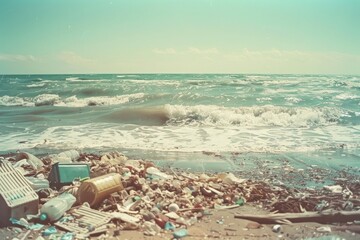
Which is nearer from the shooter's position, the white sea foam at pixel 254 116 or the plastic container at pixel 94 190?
the plastic container at pixel 94 190

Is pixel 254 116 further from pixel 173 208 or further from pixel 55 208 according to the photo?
pixel 55 208

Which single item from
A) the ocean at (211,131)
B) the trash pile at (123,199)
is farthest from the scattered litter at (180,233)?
the ocean at (211,131)

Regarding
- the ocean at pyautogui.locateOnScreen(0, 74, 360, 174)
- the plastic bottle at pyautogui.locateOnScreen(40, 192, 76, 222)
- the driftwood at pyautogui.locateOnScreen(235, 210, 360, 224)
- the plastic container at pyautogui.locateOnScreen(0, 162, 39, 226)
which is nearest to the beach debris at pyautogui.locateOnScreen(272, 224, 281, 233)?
the driftwood at pyautogui.locateOnScreen(235, 210, 360, 224)

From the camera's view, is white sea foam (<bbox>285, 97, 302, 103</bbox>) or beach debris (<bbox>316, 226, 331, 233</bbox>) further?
white sea foam (<bbox>285, 97, 302, 103</bbox>)

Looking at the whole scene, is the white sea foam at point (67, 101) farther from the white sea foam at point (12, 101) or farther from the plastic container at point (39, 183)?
the plastic container at point (39, 183)

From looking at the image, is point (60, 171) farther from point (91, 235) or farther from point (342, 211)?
point (342, 211)

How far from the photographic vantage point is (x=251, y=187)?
231 inches

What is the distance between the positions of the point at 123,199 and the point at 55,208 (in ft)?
3.12

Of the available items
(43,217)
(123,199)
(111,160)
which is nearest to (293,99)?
(111,160)

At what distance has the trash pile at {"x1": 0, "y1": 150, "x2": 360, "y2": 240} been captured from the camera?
3.85 m

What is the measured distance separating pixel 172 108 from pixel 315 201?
573 inches

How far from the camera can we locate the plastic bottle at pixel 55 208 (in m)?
3.99

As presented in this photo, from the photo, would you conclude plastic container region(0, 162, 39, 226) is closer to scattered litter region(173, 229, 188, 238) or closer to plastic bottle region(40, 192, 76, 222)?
plastic bottle region(40, 192, 76, 222)

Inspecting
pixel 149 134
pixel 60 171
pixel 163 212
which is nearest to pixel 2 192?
pixel 60 171
